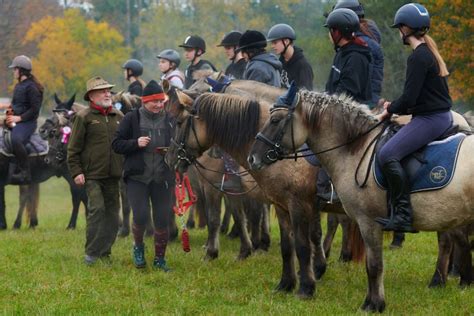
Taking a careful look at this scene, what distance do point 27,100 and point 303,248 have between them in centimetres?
844

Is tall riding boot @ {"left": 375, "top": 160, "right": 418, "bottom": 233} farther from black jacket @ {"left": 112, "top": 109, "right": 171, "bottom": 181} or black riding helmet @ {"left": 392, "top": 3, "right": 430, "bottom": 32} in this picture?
black jacket @ {"left": 112, "top": 109, "right": 171, "bottom": 181}

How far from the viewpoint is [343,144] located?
8.27 metres

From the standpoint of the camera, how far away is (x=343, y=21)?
8.88m

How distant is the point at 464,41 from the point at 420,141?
22.6m

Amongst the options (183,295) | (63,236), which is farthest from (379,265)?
(63,236)

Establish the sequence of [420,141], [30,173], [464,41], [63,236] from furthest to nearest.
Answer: [464,41], [30,173], [63,236], [420,141]

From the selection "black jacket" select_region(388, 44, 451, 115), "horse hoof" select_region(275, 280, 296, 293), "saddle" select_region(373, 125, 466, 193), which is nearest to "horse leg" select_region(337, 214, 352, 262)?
"horse hoof" select_region(275, 280, 296, 293)

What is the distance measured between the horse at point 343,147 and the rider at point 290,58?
11.2 feet

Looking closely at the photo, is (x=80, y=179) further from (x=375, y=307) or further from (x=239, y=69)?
(x=375, y=307)

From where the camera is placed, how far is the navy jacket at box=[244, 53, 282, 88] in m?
11.4

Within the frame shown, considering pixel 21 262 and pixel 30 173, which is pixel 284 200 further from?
pixel 30 173

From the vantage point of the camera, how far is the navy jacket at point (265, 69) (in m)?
11.4

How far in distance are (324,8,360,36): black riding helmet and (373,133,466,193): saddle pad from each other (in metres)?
1.89

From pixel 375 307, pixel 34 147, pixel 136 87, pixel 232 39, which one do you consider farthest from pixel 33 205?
pixel 375 307
